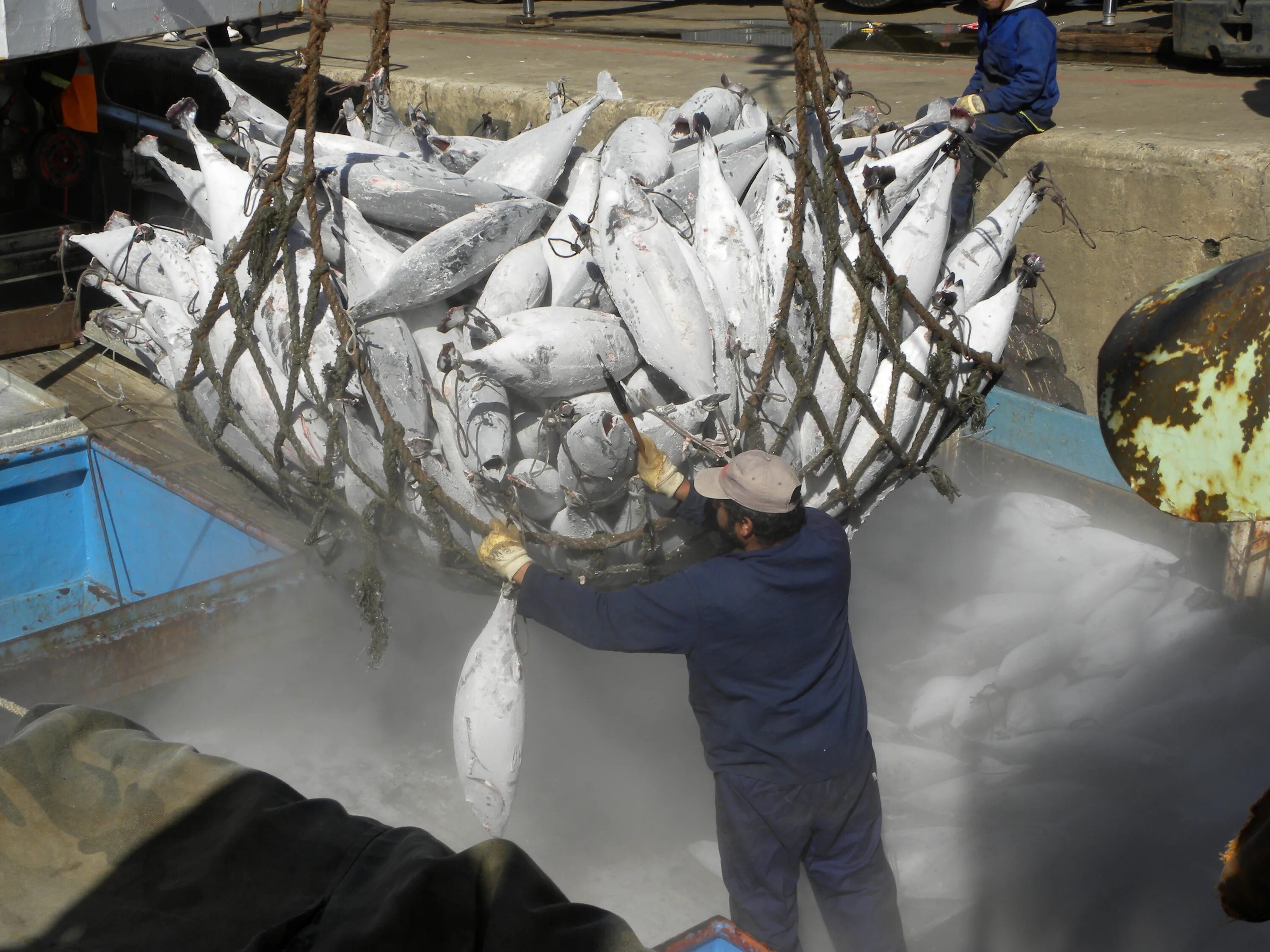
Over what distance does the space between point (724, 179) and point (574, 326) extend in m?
0.54

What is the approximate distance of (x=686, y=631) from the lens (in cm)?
227

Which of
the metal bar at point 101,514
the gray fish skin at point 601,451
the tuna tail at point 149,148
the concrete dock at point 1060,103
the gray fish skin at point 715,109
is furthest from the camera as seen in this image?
the metal bar at point 101,514

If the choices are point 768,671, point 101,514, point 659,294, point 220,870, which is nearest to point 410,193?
point 659,294

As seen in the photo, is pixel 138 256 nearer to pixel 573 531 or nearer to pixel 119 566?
pixel 573 531

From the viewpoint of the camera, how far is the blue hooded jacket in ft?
13.0

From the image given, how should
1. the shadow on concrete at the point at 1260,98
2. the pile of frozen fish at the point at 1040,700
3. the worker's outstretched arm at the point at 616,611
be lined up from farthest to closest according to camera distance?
the shadow on concrete at the point at 1260,98 → the pile of frozen fish at the point at 1040,700 → the worker's outstretched arm at the point at 616,611

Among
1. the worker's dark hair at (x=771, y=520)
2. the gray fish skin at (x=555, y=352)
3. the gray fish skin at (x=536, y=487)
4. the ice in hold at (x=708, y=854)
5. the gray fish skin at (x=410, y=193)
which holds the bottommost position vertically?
the ice in hold at (x=708, y=854)

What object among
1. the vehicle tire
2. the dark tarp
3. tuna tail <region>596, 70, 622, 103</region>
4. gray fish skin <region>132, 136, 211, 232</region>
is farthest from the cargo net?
the vehicle tire

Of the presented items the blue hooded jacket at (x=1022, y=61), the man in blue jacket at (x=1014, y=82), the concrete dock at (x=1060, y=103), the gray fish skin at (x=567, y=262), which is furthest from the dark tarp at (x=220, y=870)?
the blue hooded jacket at (x=1022, y=61)

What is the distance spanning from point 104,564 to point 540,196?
9.27ft

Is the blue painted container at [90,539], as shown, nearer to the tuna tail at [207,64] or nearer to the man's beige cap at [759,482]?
the tuna tail at [207,64]

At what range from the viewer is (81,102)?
512 cm

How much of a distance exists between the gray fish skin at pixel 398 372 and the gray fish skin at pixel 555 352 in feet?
0.46

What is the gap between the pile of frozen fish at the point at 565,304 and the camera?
2082mm
